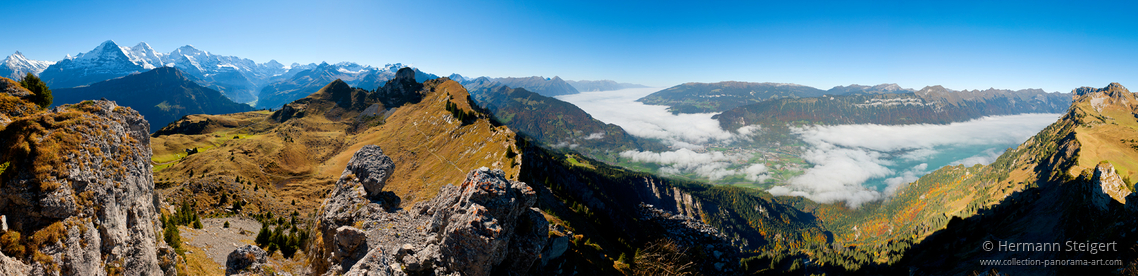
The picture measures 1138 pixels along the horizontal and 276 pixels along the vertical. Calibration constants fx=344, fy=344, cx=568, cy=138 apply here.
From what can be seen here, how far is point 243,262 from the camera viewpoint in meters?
27.6

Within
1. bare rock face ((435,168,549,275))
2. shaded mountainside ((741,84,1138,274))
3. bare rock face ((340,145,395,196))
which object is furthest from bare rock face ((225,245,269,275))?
shaded mountainside ((741,84,1138,274))

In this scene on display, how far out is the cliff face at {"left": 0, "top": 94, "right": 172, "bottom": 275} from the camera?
50.5 feet

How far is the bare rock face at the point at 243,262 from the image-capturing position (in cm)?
2709

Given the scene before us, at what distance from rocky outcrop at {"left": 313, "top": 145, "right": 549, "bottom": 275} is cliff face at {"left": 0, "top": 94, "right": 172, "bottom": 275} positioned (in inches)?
447

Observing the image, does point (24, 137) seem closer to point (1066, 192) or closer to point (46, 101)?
point (46, 101)

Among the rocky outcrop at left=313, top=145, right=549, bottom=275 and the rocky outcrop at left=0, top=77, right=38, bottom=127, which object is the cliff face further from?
the rocky outcrop at left=313, top=145, right=549, bottom=275

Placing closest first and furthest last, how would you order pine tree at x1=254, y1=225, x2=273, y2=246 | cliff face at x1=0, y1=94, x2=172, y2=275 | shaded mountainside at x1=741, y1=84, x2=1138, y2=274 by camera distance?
cliff face at x1=0, y1=94, x2=172, y2=275 < pine tree at x1=254, y1=225, x2=273, y2=246 < shaded mountainside at x1=741, y1=84, x2=1138, y2=274

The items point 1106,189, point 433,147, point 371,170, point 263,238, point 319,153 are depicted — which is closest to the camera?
point 371,170

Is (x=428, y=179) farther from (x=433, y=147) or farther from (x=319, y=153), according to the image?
(x=319, y=153)

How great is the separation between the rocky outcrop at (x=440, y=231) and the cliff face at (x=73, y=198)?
11356mm

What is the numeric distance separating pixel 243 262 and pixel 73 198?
12627 mm

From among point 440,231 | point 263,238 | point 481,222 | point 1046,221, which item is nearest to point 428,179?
point 263,238

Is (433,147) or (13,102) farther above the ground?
(13,102)

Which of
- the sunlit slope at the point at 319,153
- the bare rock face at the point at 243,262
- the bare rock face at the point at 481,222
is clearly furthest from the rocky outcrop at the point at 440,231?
the sunlit slope at the point at 319,153
